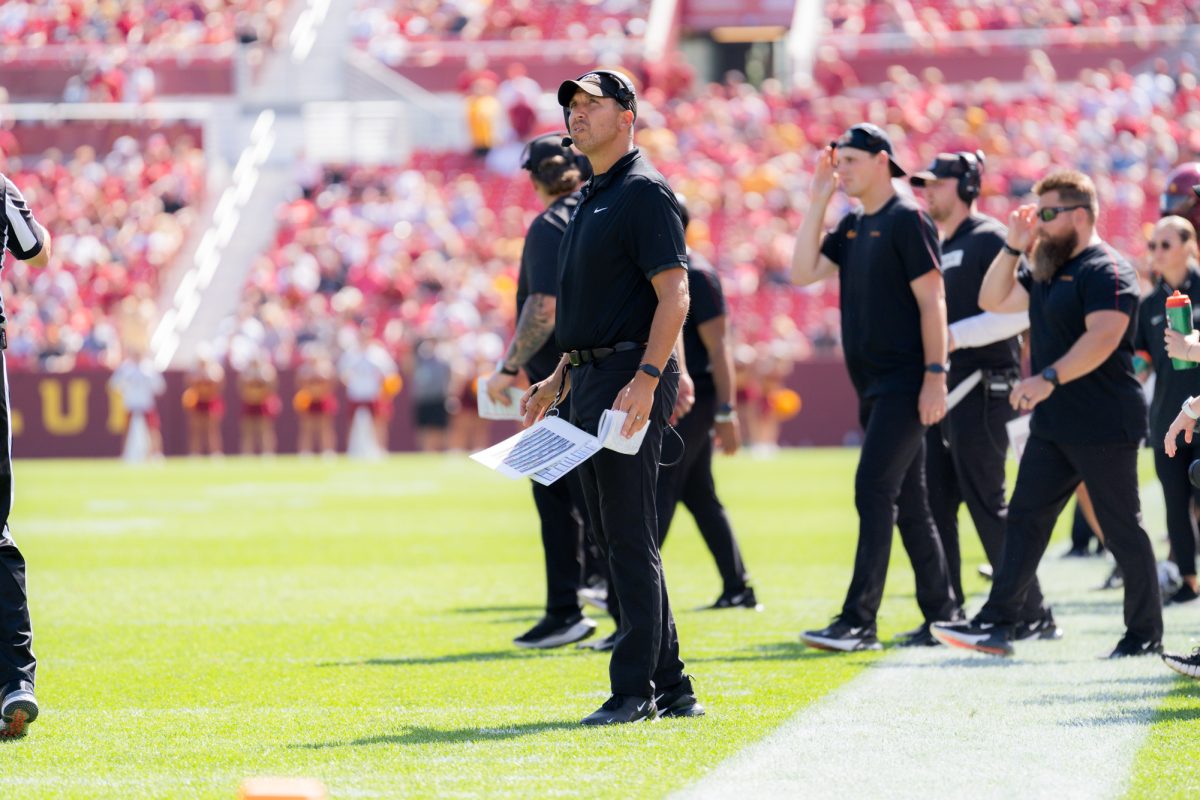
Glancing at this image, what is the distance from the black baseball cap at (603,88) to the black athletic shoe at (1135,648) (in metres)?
3.29

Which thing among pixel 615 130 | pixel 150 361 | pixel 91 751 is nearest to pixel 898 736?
pixel 615 130

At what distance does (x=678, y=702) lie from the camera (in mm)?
6340

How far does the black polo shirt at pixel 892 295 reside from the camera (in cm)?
802

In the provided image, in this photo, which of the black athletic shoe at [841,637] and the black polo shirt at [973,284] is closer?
the black athletic shoe at [841,637]

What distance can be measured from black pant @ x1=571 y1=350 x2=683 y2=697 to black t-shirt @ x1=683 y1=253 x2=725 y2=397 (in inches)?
119

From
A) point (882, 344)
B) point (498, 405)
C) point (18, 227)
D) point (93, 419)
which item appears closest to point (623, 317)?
point (18, 227)

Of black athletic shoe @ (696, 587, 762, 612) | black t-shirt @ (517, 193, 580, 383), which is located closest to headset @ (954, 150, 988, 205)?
black t-shirt @ (517, 193, 580, 383)

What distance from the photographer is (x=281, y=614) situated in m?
10.0

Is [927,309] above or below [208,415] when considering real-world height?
above

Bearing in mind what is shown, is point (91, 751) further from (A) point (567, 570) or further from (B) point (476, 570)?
(B) point (476, 570)

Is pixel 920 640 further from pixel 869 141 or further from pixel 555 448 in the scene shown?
pixel 555 448

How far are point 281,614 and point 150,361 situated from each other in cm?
2252

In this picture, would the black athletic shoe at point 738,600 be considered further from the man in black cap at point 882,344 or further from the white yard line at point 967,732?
the white yard line at point 967,732

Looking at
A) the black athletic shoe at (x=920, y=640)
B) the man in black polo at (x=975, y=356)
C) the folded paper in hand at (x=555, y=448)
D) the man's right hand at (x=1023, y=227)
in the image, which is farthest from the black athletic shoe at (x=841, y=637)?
the folded paper in hand at (x=555, y=448)
